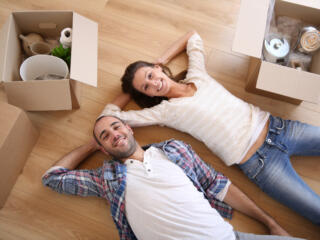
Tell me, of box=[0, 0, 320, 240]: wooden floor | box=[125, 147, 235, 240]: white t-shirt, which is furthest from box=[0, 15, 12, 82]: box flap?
box=[125, 147, 235, 240]: white t-shirt

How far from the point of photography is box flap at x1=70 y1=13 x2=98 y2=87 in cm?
119

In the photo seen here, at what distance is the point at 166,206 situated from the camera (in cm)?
112

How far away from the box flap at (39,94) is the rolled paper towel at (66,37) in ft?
0.95

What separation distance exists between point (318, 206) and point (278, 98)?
0.57 meters

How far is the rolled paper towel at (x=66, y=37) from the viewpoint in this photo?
Answer: 138 centimetres

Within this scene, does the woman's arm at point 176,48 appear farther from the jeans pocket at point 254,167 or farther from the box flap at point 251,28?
the jeans pocket at point 254,167

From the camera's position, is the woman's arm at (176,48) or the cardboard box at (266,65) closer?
the cardboard box at (266,65)

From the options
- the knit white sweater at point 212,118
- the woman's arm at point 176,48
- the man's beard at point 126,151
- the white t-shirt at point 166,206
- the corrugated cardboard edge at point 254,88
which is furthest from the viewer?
the woman's arm at point 176,48

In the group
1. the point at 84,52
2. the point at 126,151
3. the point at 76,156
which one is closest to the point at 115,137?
the point at 126,151

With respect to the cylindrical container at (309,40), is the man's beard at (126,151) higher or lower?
lower

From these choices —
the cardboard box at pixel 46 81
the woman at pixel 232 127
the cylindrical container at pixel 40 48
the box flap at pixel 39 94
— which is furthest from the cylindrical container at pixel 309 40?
the cylindrical container at pixel 40 48

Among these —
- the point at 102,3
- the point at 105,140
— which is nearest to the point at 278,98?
the point at 105,140

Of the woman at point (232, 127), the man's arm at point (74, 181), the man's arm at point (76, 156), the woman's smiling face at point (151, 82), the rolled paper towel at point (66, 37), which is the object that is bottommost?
the man's arm at point (74, 181)

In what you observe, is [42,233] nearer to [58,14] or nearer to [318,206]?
[58,14]
